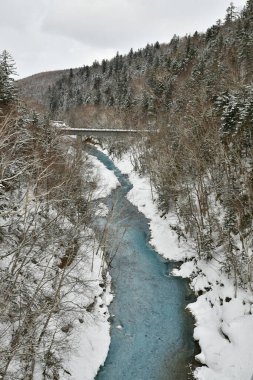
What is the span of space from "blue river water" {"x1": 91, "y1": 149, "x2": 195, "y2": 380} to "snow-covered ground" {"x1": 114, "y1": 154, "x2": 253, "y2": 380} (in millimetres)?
705

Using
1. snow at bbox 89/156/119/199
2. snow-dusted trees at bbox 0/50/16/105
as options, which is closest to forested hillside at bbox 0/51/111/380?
snow-dusted trees at bbox 0/50/16/105

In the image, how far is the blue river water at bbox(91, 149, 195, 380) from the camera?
16750mm

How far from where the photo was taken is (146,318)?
20312mm

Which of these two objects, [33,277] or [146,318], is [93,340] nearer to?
[146,318]

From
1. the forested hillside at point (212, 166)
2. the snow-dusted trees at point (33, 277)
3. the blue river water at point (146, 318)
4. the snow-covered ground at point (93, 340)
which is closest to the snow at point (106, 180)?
the forested hillside at point (212, 166)

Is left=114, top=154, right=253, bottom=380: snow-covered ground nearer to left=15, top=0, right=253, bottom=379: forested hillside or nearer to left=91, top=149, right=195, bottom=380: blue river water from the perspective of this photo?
left=15, top=0, right=253, bottom=379: forested hillside

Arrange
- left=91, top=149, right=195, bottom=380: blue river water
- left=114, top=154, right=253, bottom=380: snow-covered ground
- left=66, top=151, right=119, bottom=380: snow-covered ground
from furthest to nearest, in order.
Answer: left=91, top=149, right=195, bottom=380: blue river water < left=66, top=151, right=119, bottom=380: snow-covered ground < left=114, top=154, right=253, bottom=380: snow-covered ground

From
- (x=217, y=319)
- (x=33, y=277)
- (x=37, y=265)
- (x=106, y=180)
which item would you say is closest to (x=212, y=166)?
(x=217, y=319)

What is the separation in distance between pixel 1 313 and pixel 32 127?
66.7 feet

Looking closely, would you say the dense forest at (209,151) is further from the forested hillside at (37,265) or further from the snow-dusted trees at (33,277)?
the snow-dusted trees at (33,277)

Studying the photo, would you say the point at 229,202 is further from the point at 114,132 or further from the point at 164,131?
the point at 114,132

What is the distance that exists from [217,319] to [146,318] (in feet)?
13.0

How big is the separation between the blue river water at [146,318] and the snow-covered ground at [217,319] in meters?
0.70

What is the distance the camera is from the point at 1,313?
10.2 meters
